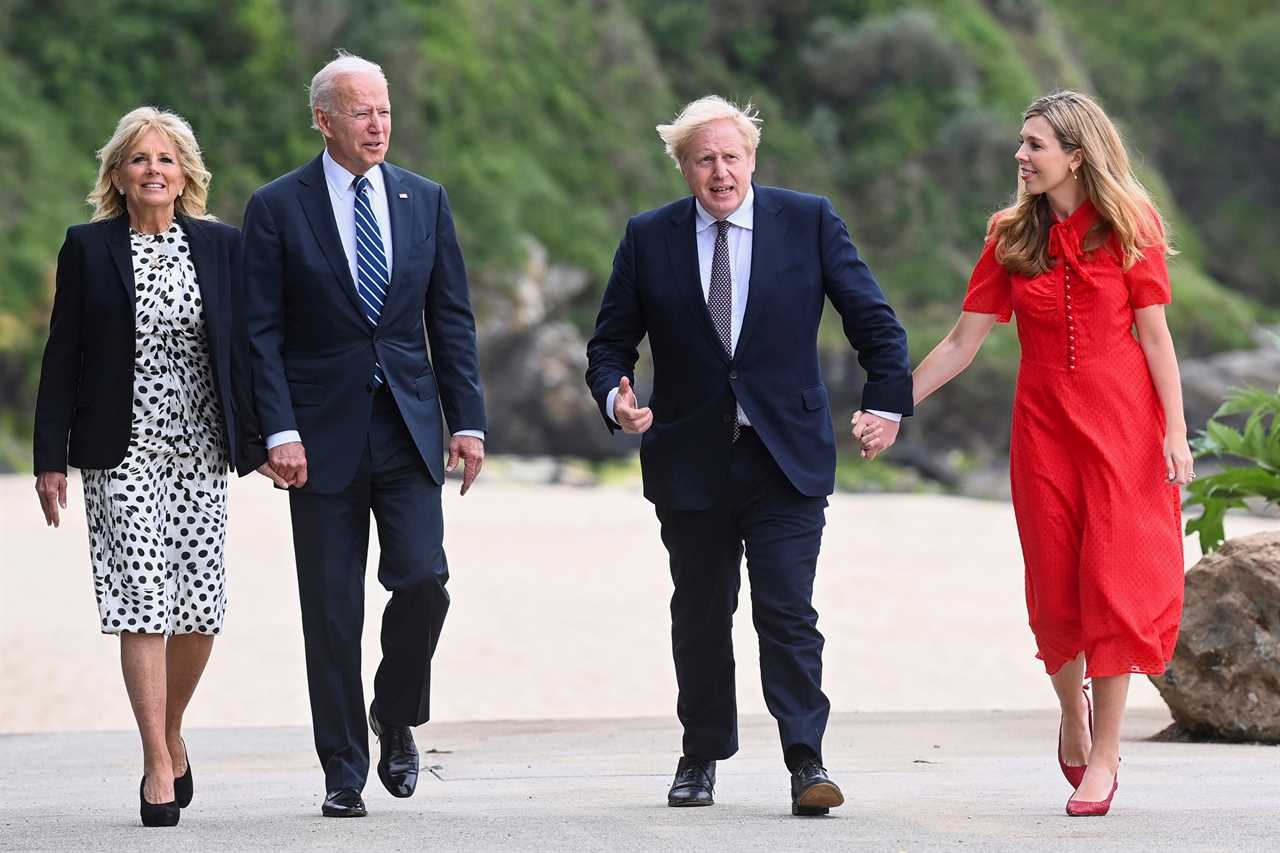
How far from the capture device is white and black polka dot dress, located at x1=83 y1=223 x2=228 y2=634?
5.54 metres

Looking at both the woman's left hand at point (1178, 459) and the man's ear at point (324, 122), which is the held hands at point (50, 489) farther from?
the woman's left hand at point (1178, 459)

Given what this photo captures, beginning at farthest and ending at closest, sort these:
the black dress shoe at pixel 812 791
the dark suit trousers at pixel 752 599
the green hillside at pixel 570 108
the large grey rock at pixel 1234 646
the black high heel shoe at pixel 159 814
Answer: the green hillside at pixel 570 108 → the large grey rock at pixel 1234 646 → the dark suit trousers at pixel 752 599 → the black high heel shoe at pixel 159 814 → the black dress shoe at pixel 812 791

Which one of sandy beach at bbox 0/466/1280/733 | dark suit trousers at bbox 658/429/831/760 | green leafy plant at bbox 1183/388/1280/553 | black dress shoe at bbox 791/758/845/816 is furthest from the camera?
sandy beach at bbox 0/466/1280/733

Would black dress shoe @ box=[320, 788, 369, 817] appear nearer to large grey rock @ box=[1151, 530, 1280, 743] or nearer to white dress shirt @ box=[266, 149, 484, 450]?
white dress shirt @ box=[266, 149, 484, 450]

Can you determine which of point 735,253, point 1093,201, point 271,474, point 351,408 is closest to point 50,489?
point 271,474

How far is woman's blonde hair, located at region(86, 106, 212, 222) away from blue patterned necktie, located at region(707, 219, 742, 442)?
139 centimetres

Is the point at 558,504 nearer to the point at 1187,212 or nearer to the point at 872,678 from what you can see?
the point at 872,678

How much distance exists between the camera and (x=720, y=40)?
1487 inches

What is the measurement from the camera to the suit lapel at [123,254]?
5.62 meters

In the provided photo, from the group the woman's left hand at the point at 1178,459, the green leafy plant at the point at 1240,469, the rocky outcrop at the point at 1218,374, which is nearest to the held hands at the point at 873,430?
the woman's left hand at the point at 1178,459

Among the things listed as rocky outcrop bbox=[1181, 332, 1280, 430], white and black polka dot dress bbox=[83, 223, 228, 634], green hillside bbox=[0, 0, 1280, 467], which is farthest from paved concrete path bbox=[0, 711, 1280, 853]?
A: rocky outcrop bbox=[1181, 332, 1280, 430]

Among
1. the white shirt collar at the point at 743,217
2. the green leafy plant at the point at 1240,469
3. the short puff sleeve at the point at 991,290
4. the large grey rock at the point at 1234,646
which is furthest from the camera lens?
the green leafy plant at the point at 1240,469

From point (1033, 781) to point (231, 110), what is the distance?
25.8 m

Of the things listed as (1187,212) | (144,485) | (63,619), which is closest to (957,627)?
(63,619)
